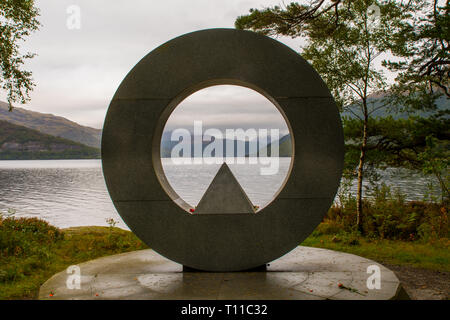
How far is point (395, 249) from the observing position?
29.6 ft

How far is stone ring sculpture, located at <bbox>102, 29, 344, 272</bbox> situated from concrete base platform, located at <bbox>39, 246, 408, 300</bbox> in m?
0.41

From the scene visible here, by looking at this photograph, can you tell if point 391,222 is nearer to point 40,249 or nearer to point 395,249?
point 395,249

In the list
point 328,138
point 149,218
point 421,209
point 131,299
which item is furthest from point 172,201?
point 421,209

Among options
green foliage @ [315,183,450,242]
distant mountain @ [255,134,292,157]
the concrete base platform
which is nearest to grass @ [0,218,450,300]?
green foliage @ [315,183,450,242]

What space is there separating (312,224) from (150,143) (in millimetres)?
3068

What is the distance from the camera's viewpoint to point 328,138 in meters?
5.71

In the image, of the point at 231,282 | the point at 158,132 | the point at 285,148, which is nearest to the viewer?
the point at 231,282

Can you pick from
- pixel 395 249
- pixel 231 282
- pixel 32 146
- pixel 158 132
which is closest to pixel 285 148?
pixel 158 132

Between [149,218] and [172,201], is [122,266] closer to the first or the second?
[149,218]

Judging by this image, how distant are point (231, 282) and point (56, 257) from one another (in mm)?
5091

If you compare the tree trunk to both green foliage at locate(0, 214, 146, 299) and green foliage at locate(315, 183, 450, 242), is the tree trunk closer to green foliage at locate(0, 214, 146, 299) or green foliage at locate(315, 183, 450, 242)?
green foliage at locate(315, 183, 450, 242)

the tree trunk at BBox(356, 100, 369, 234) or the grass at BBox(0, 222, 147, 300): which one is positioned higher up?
the tree trunk at BBox(356, 100, 369, 234)

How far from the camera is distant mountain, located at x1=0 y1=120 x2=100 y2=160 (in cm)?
10406

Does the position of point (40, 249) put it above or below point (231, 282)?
below
